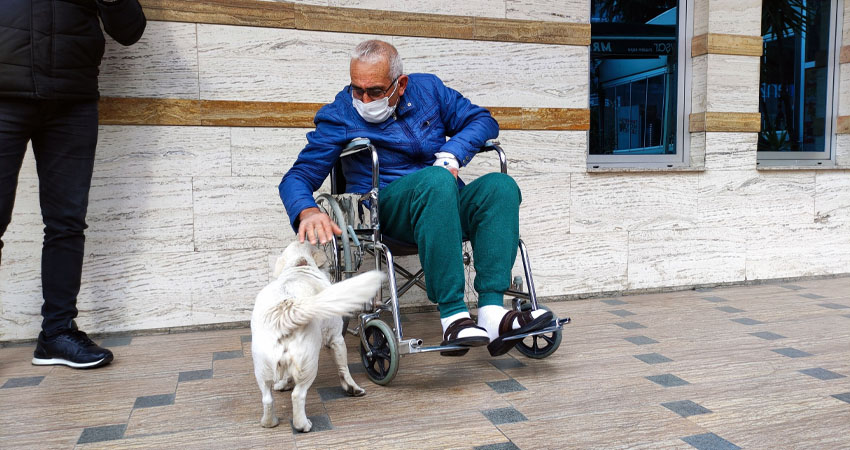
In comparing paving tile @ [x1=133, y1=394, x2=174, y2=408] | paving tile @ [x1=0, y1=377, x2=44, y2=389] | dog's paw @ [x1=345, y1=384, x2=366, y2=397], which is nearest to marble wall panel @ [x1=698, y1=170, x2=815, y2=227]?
dog's paw @ [x1=345, y1=384, x2=366, y2=397]

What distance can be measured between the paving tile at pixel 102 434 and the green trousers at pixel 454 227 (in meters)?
1.04

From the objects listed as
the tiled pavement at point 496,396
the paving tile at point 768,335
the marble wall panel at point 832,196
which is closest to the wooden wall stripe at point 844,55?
the marble wall panel at point 832,196

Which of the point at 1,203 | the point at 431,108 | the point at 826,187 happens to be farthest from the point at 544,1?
the point at 1,203

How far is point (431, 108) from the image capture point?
273 centimetres

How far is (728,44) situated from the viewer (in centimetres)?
401

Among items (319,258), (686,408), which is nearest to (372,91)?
(319,258)

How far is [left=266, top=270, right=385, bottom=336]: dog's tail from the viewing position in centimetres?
167

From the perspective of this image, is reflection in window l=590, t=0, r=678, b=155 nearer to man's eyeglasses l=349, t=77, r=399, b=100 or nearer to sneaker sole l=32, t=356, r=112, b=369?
man's eyeglasses l=349, t=77, r=399, b=100

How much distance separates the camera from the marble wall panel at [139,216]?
309cm

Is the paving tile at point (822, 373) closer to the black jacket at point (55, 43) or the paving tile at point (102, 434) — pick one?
the paving tile at point (102, 434)

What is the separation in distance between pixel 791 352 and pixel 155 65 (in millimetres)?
3013

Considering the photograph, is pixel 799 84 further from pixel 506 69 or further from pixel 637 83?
pixel 506 69

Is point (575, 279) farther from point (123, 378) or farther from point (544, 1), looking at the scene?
point (123, 378)

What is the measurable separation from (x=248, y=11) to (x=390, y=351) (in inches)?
74.8
